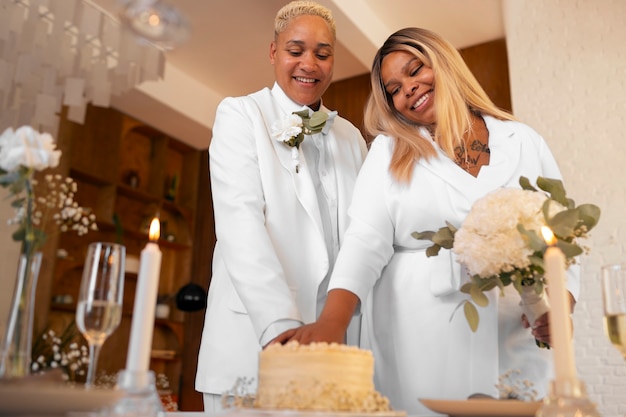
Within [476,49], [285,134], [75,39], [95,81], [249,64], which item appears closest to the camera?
[285,134]

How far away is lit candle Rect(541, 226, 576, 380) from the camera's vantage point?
0.59 metres

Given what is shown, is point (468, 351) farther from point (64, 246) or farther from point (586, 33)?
point (64, 246)

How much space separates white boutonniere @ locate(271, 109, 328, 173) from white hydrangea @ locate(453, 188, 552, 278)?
27.7 inches

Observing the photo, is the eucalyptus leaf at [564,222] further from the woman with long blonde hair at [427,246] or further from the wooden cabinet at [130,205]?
the wooden cabinet at [130,205]

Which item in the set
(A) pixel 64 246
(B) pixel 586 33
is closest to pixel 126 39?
(A) pixel 64 246

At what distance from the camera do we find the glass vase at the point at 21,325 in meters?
0.75

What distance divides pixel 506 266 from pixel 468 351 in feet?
1.34

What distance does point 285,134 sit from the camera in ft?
5.34

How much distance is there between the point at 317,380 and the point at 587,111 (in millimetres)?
3687

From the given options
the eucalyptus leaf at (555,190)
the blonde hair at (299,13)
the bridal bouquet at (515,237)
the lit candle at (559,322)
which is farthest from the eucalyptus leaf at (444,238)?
the blonde hair at (299,13)

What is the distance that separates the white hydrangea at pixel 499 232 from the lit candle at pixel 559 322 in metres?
0.35

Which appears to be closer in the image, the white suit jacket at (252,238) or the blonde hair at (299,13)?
the white suit jacket at (252,238)

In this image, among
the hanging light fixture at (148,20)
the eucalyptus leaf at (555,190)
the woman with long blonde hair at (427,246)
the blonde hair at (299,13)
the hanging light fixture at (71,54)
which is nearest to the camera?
the eucalyptus leaf at (555,190)

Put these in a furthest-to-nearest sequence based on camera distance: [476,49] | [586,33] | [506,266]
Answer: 1. [476,49]
2. [586,33]
3. [506,266]
